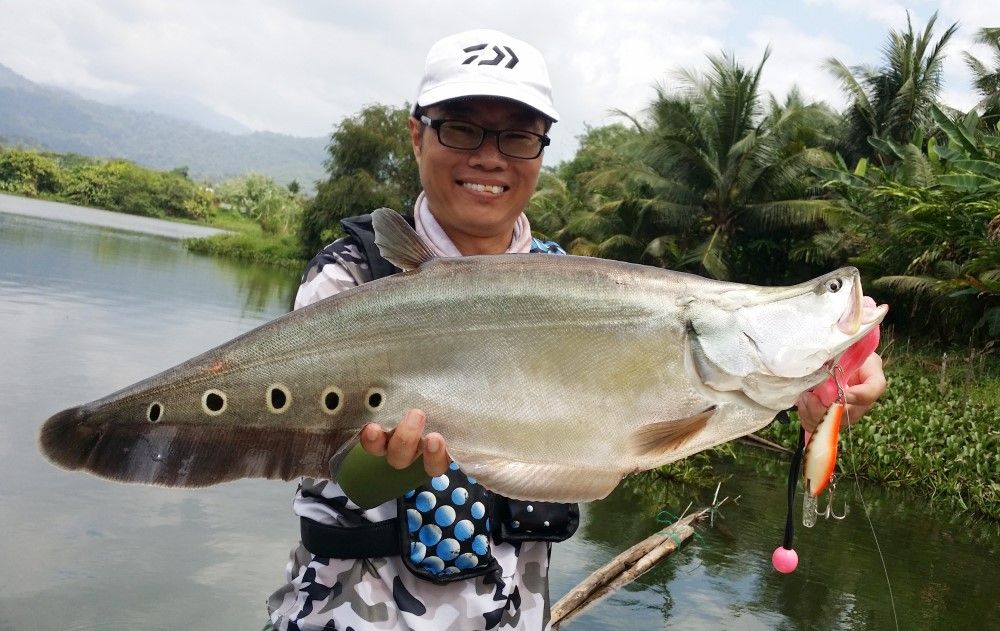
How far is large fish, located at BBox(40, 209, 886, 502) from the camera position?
6.91ft

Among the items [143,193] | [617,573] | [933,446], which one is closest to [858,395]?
[617,573]

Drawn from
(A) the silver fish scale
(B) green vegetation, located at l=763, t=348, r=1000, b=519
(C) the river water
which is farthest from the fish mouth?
(B) green vegetation, located at l=763, t=348, r=1000, b=519

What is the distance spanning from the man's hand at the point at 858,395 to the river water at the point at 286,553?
18.1ft

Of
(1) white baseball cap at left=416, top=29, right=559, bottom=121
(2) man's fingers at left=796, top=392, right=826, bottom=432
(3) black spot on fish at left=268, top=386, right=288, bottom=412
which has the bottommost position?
(3) black spot on fish at left=268, top=386, right=288, bottom=412

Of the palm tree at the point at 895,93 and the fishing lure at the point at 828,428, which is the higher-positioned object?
the palm tree at the point at 895,93

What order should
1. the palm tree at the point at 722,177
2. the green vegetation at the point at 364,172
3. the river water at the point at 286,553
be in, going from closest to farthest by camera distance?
1. the river water at the point at 286,553
2. the palm tree at the point at 722,177
3. the green vegetation at the point at 364,172

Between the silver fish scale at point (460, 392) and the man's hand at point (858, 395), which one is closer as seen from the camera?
the silver fish scale at point (460, 392)

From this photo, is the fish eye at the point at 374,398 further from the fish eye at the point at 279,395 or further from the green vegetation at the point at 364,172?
the green vegetation at the point at 364,172

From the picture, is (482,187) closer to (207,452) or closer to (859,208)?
(207,452)

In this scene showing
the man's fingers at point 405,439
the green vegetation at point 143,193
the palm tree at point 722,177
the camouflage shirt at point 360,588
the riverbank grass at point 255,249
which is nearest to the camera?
the man's fingers at point 405,439

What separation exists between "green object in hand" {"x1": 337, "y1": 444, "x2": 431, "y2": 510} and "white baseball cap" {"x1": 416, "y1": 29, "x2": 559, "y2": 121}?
1.02 m

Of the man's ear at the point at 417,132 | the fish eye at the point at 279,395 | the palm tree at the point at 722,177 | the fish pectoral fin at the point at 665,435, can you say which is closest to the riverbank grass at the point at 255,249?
the palm tree at the point at 722,177

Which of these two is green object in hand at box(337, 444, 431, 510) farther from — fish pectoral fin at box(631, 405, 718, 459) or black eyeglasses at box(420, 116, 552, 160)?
black eyeglasses at box(420, 116, 552, 160)

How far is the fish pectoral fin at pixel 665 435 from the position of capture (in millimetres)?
2084
